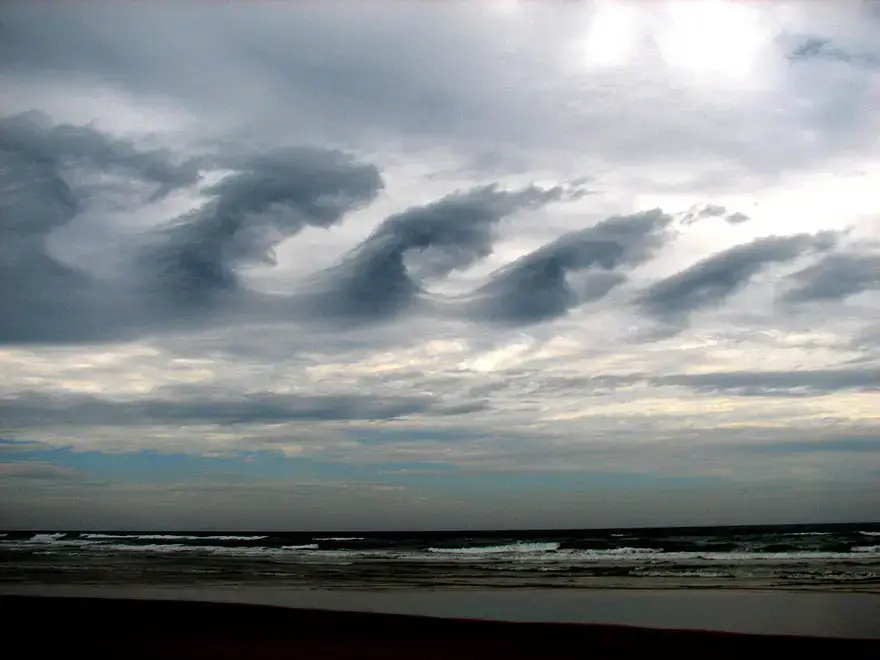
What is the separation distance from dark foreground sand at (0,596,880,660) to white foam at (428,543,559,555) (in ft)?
69.9

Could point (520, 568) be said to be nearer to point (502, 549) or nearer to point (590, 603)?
point (590, 603)

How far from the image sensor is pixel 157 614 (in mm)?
12945

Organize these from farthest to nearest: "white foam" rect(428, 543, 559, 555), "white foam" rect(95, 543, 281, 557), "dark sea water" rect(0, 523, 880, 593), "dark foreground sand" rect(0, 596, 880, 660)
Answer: "white foam" rect(428, 543, 559, 555)
"white foam" rect(95, 543, 281, 557)
"dark sea water" rect(0, 523, 880, 593)
"dark foreground sand" rect(0, 596, 880, 660)

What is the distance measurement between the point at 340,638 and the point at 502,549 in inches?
1023

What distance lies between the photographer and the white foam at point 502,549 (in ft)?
110

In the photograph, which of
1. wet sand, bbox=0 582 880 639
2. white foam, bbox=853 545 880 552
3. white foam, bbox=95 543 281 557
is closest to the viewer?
wet sand, bbox=0 582 880 639

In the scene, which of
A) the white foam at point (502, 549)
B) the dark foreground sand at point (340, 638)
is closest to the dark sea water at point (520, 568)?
the white foam at point (502, 549)

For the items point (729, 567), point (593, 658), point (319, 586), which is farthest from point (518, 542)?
point (593, 658)

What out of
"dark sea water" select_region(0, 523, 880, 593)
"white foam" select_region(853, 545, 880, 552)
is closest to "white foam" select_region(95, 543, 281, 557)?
"dark sea water" select_region(0, 523, 880, 593)

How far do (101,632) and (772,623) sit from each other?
35.0ft

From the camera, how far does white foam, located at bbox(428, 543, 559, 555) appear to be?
33.6 metres

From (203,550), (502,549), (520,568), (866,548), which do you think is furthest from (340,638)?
(866,548)

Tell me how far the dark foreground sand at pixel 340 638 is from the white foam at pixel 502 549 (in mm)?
21303

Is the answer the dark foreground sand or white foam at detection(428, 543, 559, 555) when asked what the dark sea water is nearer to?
white foam at detection(428, 543, 559, 555)
